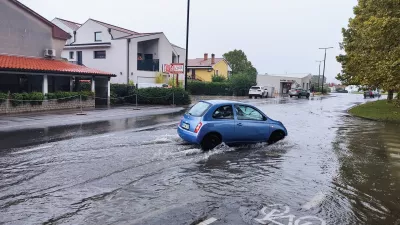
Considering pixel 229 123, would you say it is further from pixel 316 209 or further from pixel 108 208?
pixel 108 208

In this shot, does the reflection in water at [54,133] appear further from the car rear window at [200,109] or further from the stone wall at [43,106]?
the stone wall at [43,106]

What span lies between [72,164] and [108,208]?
3.12 meters

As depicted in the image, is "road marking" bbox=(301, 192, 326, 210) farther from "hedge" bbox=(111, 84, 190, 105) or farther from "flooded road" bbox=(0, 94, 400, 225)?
"hedge" bbox=(111, 84, 190, 105)

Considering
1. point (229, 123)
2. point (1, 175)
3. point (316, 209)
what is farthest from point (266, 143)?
point (1, 175)

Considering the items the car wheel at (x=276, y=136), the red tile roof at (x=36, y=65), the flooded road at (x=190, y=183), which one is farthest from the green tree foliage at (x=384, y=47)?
the red tile roof at (x=36, y=65)

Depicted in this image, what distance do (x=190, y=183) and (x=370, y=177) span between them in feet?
14.0

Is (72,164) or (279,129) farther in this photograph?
(279,129)

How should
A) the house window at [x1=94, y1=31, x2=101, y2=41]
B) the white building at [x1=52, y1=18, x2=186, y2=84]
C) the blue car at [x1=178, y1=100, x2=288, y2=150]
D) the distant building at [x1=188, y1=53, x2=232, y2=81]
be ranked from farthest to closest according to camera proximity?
the distant building at [x1=188, y1=53, x2=232, y2=81] < the house window at [x1=94, y1=31, x2=101, y2=41] < the white building at [x1=52, y1=18, x2=186, y2=84] < the blue car at [x1=178, y1=100, x2=288, y2=150]

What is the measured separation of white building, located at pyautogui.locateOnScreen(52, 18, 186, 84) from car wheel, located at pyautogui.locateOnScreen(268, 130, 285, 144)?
29.0 m

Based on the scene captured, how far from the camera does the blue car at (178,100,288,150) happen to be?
9875mm

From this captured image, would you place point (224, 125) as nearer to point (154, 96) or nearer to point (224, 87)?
point (154, 96)

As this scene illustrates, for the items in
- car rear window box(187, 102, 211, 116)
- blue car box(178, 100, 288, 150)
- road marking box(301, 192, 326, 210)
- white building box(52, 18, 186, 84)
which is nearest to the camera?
road marking box(301, 192, 326, 210)

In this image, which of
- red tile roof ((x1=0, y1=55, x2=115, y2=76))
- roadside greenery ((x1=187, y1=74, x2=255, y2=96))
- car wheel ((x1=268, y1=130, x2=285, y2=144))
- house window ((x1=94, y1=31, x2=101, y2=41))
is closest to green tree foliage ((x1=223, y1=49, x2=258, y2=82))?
roadside greenery ((x1=187, y1=74, x2=255, y2=96))

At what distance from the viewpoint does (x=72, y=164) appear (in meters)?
8.01
